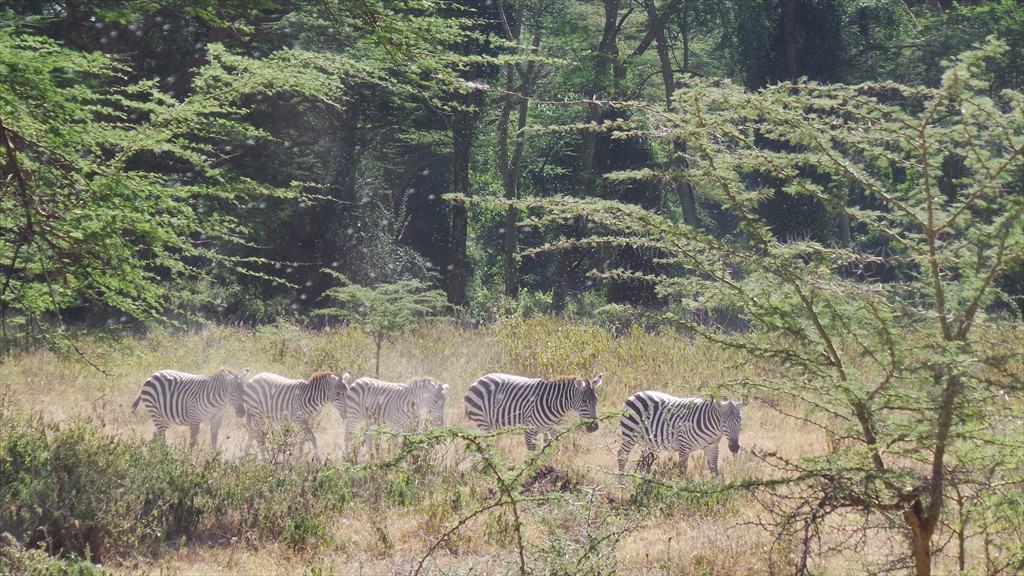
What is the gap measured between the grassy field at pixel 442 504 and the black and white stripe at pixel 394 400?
0.50 m

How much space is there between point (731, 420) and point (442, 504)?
142 inches

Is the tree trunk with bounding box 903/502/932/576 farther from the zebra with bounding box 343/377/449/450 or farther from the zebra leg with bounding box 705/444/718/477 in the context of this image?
the zebra with bounding box 343/377/449/450

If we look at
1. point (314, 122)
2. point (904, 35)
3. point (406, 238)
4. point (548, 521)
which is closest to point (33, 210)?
point (548, 521)

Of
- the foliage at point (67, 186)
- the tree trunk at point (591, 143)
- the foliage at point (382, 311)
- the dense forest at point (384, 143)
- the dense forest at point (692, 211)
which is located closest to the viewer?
the dense forest at point (692, 211)

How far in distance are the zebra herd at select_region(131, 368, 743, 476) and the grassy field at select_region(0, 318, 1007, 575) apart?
37 cm

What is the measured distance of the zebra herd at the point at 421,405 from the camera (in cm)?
962

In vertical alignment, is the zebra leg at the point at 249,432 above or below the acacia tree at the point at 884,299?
below

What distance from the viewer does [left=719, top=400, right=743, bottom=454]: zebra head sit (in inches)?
378

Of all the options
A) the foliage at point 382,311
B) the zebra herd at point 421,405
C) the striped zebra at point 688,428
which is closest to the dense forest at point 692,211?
the foliage at point 382,311

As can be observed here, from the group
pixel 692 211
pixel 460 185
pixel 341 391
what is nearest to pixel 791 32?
pixel 692 211

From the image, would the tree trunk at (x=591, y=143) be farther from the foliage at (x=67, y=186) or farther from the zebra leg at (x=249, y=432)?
the foliage at (x=67, y=186)

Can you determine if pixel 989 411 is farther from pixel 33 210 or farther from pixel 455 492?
pixel 33 210

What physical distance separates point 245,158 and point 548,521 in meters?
14.3

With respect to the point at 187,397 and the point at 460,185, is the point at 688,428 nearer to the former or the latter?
the point at 187,397
